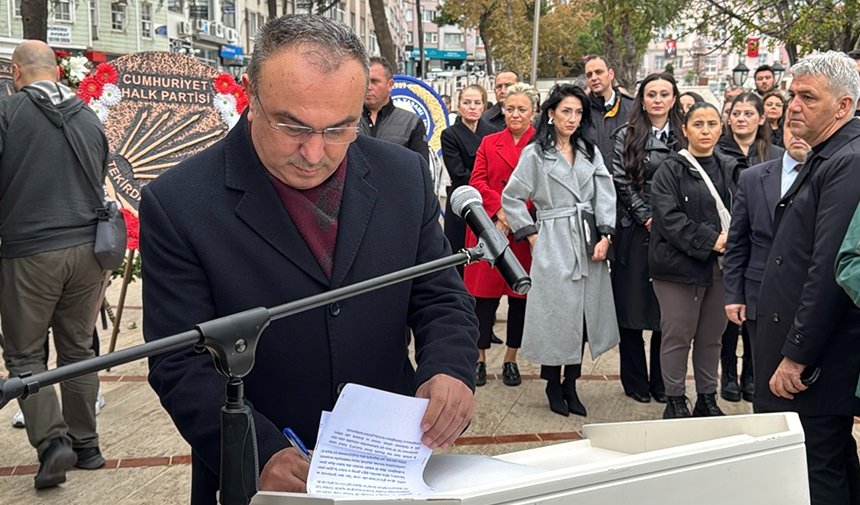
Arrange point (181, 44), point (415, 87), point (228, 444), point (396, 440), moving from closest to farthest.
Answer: point (228, 444) < point (396, 440) < point (415, 87) < point (181, 44)

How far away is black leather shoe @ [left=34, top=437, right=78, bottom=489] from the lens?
419 centimetres

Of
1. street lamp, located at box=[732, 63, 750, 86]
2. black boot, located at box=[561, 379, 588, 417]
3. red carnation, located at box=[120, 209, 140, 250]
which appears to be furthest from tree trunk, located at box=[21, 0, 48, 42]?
street lamp, located at box=[732, 63, 750, 86]

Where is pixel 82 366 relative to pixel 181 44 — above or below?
below

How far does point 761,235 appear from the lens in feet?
14.6

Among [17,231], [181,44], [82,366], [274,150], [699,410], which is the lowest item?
[699,410]

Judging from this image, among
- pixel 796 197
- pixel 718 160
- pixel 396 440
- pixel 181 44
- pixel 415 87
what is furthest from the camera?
pixel 181 44

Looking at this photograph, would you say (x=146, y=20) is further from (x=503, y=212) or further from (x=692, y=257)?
(x=692, y=257)

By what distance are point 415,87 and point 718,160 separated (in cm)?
411

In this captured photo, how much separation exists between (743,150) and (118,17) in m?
33.9

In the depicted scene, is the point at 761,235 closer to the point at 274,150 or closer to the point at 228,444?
the point at 274,150

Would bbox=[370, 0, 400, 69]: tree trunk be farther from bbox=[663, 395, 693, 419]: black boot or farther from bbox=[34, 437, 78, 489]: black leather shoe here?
bbox=[34, 437, 78, 489]: black leather shoe

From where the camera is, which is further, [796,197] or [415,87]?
[415,87]

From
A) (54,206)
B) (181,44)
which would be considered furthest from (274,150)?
(181,44)

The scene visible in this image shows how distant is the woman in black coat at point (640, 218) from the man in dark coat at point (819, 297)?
2.14 metres
